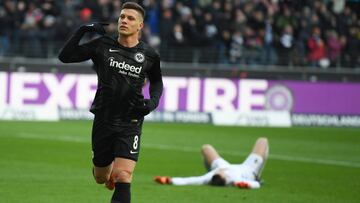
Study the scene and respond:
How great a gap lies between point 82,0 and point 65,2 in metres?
0.96

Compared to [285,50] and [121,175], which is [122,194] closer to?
[121,175]

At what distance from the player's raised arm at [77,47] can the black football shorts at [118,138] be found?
28.2 inches

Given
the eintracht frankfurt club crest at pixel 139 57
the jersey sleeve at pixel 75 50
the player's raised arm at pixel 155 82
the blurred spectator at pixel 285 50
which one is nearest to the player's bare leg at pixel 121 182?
the player's raised arm at pixel 155 82

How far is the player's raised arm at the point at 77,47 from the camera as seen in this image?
9.67 meters

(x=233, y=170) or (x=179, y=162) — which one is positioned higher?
(x=233, y=170)

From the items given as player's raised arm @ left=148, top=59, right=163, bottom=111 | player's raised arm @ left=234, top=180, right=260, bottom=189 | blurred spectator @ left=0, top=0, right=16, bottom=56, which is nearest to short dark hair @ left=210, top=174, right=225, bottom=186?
player's raised arm @ left=234, top=180, right=260, bottom=189

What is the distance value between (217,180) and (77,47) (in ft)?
14.4

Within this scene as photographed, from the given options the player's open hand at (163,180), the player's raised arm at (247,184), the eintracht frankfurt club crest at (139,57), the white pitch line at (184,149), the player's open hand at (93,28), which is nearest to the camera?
the player's open hand at (93,28)

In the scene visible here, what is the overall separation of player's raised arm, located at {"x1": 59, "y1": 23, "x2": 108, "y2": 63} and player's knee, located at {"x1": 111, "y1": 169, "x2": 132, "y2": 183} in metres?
1.33

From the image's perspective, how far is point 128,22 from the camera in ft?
31.9

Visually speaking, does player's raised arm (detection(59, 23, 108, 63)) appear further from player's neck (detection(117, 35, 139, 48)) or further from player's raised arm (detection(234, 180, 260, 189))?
player's raised arm (detection(234, 180, 260, 189))

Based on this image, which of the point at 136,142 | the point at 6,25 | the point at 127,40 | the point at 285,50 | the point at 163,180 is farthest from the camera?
the point at 285,50

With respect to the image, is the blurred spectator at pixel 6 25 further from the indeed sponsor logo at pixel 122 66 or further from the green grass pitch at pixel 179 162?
the indeed sponsor logo at pixel 122 66

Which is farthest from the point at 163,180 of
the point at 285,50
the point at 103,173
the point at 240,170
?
the point at 285,50
